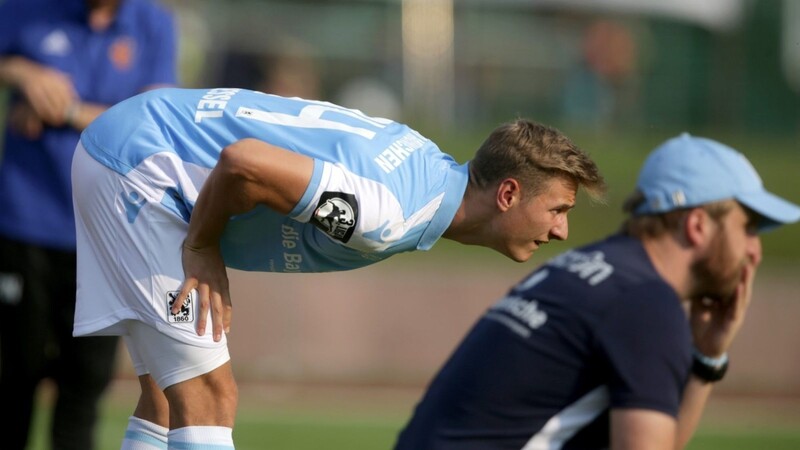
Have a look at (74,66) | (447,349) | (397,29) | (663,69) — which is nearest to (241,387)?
(447,349)

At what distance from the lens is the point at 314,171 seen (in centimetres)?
393

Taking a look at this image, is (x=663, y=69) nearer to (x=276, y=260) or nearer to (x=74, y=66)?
(x=74, y=66)

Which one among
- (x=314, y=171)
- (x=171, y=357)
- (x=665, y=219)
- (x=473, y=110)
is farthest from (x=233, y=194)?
(x=473, y=110)

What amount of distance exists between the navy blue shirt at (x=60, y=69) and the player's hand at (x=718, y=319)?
9.75 feet

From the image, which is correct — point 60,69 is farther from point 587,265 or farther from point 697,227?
point 697,227

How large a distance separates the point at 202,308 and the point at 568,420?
3.96 feet

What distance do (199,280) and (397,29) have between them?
33.7 ft

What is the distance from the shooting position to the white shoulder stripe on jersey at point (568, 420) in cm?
380

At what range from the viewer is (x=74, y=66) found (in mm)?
6160

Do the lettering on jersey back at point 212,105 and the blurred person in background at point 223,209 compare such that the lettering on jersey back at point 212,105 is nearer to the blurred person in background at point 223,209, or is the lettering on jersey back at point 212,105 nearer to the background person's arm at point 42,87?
the blurred person in background at point 223,209

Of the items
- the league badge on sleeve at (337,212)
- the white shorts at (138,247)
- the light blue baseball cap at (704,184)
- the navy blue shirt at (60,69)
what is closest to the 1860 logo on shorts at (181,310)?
the white shorts at (138,247)

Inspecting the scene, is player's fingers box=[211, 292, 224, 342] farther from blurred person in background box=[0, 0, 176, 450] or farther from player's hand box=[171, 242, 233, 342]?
blurred person in background box=[0, 0, 176, 450]

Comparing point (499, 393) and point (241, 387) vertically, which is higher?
point (499, 393)

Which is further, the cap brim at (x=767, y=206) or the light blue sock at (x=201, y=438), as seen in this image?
the light blue sock at (x=201, y=438)
